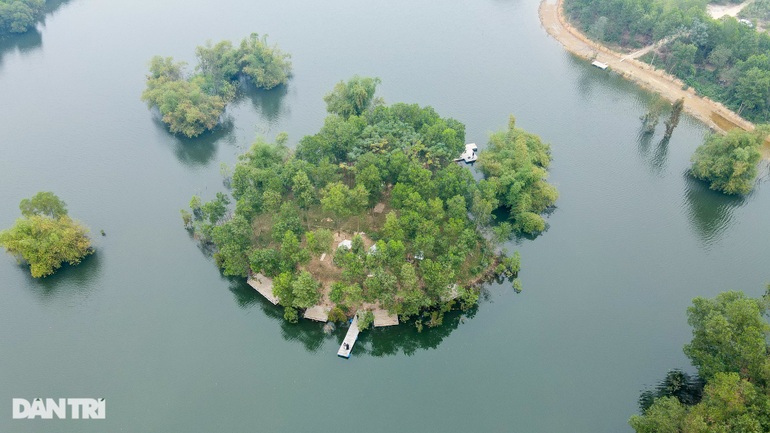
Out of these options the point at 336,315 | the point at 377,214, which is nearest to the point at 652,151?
the point at 377,214

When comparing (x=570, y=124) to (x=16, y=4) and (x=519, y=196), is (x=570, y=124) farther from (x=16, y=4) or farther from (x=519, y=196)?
(x=16, y=4)

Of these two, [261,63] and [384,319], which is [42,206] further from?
[261,63]

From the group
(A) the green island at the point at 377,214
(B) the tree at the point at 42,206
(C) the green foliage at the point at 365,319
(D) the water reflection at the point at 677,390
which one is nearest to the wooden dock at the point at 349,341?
(C) the green foliage at the point at 365,319

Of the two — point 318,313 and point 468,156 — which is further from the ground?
point 468,156

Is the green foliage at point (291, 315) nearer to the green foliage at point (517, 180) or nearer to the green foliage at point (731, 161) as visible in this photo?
the green foliage at point (517, 180)

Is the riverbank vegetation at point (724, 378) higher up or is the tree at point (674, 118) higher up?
the tree at point (674, 118)

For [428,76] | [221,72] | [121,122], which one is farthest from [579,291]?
[121,122]
